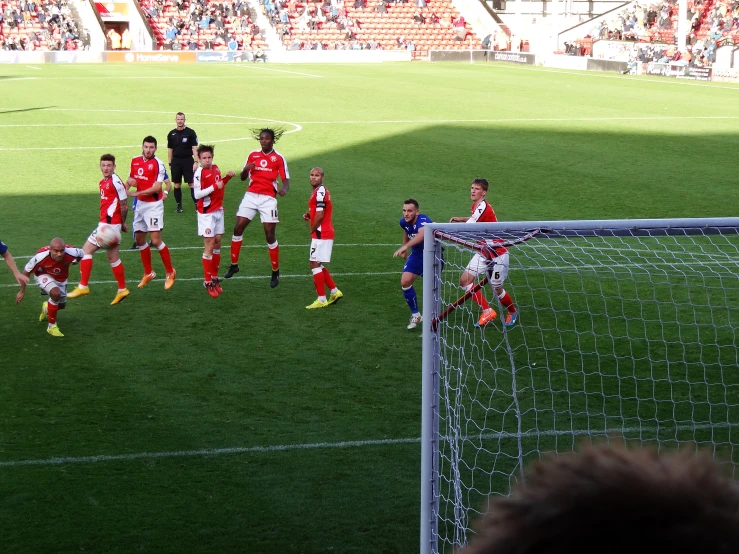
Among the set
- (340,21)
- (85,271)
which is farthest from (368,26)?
(85,271)

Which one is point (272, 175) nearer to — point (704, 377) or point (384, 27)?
point (704, 377)

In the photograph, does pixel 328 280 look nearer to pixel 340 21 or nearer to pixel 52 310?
pixel 52 310

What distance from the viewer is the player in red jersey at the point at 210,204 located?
1211cm

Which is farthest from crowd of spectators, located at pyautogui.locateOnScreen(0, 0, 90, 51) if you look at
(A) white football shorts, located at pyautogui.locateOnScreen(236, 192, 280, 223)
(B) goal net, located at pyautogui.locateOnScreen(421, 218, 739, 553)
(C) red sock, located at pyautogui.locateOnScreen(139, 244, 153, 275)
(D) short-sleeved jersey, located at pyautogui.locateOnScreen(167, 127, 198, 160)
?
(B) goal net, located at pyautogui.locateOnScreen(421, 218, 739, 553)

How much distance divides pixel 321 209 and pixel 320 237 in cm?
33

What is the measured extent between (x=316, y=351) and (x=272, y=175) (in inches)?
141

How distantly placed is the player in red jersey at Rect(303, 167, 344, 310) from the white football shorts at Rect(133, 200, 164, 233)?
218 cm

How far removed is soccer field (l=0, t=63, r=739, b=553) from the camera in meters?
6.59

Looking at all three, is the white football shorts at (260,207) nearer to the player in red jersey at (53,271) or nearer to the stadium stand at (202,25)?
the player in red jersey at (53,271)

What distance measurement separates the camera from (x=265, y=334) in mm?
10484

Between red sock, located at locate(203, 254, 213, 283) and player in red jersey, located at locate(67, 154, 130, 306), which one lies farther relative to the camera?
red sock, located at locate(203, 254, 213, 283)

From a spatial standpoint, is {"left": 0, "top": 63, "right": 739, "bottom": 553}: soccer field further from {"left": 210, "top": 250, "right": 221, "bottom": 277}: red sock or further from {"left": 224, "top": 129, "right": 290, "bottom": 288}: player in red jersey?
{"left": 224, "top": 129, "right": 290, "bottom": 288}: player in red jersey

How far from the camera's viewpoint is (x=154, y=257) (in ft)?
46.2

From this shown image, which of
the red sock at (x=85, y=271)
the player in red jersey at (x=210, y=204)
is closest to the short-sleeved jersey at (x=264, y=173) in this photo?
the player in red jersey at (x=210, y=204)
